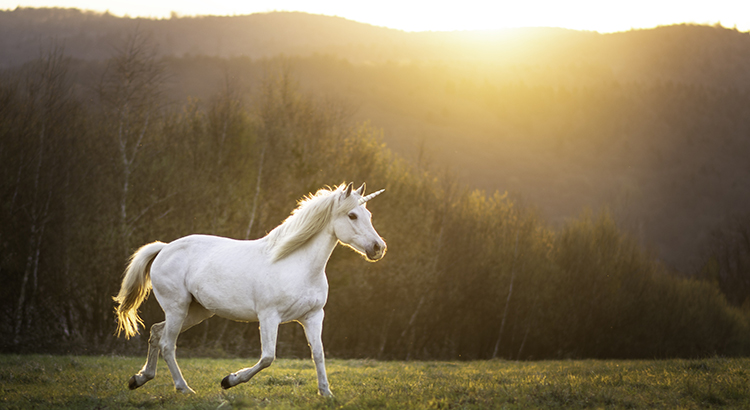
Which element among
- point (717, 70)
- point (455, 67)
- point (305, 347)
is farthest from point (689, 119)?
point (305, 347)

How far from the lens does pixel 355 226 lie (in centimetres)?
678

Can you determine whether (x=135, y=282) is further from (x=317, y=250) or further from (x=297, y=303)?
(x=317, y=250)

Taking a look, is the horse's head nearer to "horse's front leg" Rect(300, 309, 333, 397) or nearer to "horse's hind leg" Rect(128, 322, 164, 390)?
"horse's front leg" Rect(300, 309, 333, 397)

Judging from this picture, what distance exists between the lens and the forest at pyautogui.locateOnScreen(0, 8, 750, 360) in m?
20.0

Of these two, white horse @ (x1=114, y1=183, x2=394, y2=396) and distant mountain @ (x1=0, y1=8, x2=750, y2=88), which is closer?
white horse @ (x1=114, y1=183, x2=394, y2=396)

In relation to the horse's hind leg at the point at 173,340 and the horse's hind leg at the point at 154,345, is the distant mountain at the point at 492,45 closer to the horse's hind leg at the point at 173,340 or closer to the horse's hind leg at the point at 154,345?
the horse's hind leg at the point at 154,345

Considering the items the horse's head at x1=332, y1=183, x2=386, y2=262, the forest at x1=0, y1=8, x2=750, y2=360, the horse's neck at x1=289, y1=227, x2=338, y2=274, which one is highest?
the horse's head at x1=332, y1=183, x2=386, y2=262

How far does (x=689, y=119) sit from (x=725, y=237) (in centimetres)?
6813

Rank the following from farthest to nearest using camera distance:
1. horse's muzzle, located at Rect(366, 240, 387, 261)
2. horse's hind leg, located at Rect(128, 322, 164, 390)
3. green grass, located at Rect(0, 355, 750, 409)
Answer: horse's hind leg, located at Rect(128, 322, 164, 390) < horse's muzzle, located at Rect(366, 240, 387, 261) < green grass, located at Rect(0, 355, 750, 409)

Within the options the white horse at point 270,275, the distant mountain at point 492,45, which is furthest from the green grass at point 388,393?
the distant mountain at point 492,45

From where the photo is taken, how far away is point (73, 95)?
21672 millimetres

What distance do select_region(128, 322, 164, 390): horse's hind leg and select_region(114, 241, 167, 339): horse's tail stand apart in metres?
0.65

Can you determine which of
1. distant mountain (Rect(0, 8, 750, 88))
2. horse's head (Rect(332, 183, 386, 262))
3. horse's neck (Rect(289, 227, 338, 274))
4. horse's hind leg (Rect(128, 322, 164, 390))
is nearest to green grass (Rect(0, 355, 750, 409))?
horse's hind leg (Rect(128, 322, 164, 390))

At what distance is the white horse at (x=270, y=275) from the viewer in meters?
6.59
